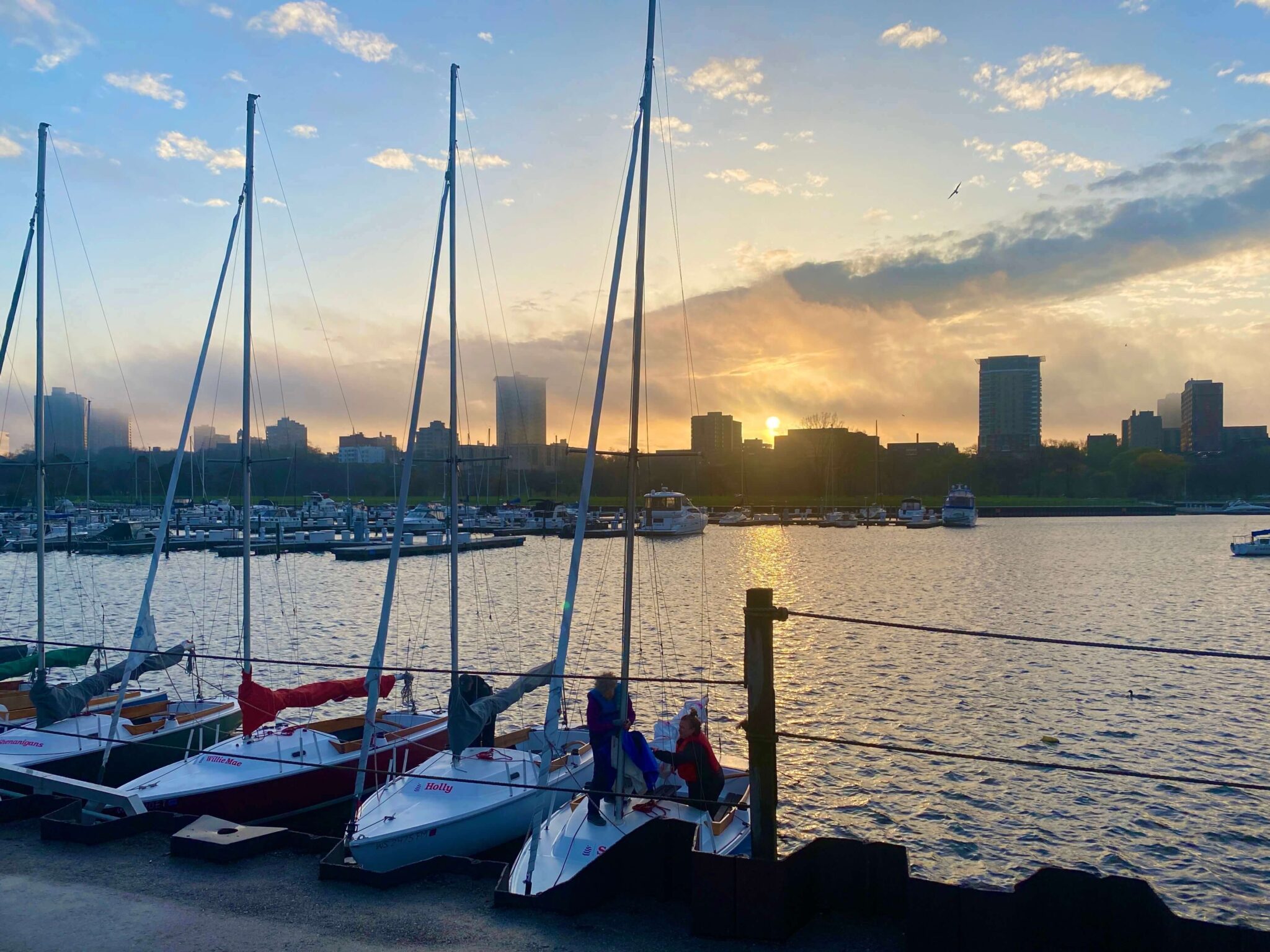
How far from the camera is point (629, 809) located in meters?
9.90

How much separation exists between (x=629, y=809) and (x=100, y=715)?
40.6ft

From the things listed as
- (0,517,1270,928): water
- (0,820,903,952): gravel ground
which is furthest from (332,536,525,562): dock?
(0,820,903,952): gravel ground

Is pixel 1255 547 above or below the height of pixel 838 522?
above

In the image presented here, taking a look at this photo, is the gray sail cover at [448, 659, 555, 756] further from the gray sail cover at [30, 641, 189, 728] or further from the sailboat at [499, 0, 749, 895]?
the gray sail cover at [30, 641, 189, 728]

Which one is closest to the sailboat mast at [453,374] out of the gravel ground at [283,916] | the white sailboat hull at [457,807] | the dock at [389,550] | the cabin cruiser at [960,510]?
the white sailboat hull at [457,807]

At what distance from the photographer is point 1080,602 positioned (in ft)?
152

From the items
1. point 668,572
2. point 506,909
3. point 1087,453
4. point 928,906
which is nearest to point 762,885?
point 928,906

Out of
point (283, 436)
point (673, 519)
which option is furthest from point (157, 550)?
point (673, 519)

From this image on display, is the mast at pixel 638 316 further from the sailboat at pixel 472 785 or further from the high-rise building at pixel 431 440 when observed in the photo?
the high-rise building at pixel 431 440

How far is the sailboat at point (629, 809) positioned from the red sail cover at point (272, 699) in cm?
550

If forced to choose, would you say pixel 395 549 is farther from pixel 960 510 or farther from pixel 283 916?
pixel 960 510

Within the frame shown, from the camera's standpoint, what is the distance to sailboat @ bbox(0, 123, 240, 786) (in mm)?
15250

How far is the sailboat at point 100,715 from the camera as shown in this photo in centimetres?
1525

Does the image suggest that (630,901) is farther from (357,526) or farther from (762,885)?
(357,526)
